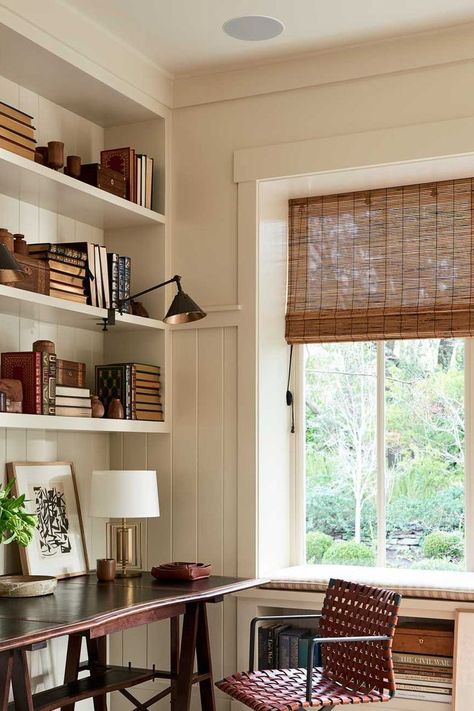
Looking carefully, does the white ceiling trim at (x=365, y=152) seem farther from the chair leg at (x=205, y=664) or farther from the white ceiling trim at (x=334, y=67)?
the chair leg at (x=205, y=664)

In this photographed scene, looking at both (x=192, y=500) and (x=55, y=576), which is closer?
(x=55, y=576)

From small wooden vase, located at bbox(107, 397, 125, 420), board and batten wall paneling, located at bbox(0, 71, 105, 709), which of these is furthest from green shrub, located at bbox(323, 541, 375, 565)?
small wooden vase, located at bbox(107, 397, 125, 420)

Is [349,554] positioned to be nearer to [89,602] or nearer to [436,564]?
[436,564]

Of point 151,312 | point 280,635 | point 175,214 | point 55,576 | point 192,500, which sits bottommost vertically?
point 280,635

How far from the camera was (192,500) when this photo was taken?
412cm

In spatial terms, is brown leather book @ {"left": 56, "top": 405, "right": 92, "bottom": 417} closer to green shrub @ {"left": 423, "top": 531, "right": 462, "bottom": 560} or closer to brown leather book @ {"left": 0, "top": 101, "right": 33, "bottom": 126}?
brown leather book @ {"left": 0, "top": 101, "right": 33, "bottom": 126}

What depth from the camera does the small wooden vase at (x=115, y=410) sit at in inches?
153

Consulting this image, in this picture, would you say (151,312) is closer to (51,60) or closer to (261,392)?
(261,392)

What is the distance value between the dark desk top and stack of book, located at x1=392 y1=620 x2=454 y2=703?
63cm

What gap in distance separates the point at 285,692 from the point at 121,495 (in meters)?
1.00

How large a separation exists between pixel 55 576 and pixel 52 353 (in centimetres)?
89

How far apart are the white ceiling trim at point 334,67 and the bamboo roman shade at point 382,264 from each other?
55 centimetres

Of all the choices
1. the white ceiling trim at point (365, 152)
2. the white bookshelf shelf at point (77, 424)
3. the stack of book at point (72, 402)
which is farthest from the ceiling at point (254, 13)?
the white bookshelf shelf at point (77, 424)

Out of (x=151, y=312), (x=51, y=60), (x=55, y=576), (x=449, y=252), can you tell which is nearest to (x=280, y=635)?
(x=55, y=576)
